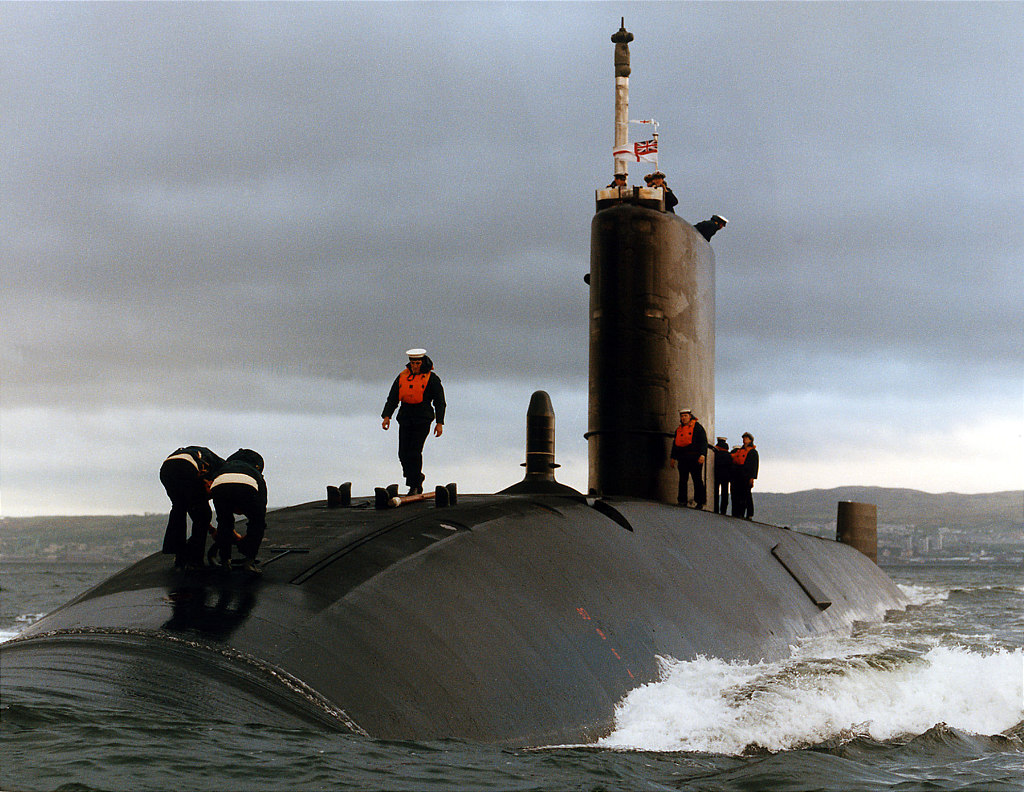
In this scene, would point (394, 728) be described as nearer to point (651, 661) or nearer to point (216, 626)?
point (216, 626)

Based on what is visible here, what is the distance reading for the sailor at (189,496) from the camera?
725 cm

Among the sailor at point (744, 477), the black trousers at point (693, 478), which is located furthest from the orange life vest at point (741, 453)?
the black trousers at point (693, 478)

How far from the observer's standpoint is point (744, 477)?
17297 mm

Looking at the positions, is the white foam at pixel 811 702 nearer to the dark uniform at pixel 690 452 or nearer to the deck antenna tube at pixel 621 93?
the dark uniform at pixel 690 452

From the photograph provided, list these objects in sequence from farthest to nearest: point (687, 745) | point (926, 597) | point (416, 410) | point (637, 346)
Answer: point (926, 597)
point (637, 346)
point (416, 410)
point (687, 745)

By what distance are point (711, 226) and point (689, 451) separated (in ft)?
10.9

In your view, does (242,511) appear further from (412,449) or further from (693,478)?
(693,478)

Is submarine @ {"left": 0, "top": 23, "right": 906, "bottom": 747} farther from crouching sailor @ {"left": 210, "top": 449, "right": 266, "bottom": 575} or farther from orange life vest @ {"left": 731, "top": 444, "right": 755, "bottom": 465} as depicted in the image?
orange life vest @ {"left": 731, "top": 444, "right": 755, "bottom": 465}

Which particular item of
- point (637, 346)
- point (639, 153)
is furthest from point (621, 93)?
point (637, 346)

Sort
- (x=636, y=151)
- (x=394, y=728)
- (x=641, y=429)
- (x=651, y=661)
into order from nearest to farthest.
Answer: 1. (x=394, y=728)
2. (x=651, y=661)
3. (x=641, y=429)
4. (x=636, y=151)

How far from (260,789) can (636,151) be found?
11.6 metres

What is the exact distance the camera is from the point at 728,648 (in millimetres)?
10008

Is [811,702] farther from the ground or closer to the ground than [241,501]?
closer to the ground

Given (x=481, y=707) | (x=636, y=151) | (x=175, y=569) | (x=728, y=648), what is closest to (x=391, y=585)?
(x=481, y=707)
